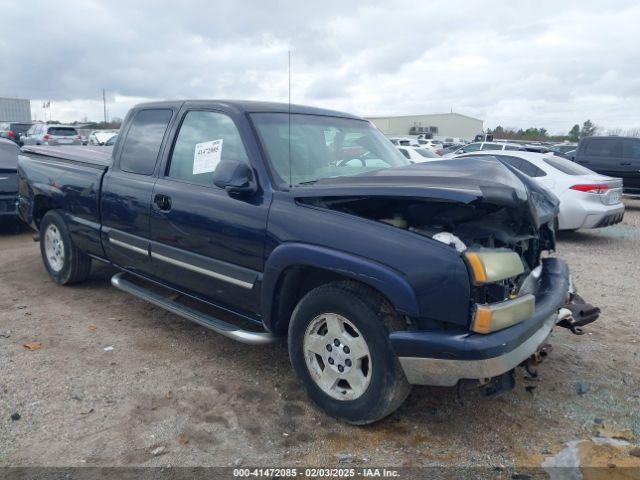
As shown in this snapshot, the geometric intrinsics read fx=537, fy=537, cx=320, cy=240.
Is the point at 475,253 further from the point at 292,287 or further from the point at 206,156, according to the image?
the point at 206,156

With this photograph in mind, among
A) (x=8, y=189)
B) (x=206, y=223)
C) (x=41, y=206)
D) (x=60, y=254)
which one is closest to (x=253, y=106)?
(x=206, y=223)

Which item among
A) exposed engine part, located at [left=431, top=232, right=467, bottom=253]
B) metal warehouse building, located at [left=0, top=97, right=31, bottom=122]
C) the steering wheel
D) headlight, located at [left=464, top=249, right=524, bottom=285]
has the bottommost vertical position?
headlight, located at [left=464, top=249, right=524, bottom=285]

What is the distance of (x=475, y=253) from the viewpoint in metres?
2.69

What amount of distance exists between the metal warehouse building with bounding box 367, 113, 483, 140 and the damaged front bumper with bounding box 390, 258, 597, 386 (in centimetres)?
6386

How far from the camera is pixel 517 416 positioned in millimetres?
3336

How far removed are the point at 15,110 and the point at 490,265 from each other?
2026 inches

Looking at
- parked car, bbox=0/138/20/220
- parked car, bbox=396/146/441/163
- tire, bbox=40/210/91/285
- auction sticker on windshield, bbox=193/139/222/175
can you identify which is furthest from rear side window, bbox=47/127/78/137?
auction sticker on windshield, bbox=193/139/222/175

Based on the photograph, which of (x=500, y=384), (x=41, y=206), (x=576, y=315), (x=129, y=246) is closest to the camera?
(x=500, y=384)

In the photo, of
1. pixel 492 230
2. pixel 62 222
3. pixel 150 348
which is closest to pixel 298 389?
pixel 150 348

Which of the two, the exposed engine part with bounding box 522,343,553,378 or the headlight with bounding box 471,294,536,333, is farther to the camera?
the exposed engine part with bounding box 522,343,553,378

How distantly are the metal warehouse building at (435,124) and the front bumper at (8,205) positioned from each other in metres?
59.7

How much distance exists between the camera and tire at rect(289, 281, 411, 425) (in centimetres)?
290

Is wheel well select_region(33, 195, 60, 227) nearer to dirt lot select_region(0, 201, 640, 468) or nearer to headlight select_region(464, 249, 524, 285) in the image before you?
dirt lot select_region(0, 201, 640, 468)

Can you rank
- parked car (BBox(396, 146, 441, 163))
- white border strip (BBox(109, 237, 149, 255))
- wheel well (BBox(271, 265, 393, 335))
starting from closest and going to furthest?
wheel well (BBox(271, 265, 393, 335)) → white border strip (BBox(109, 237, 149, 255)) → parked car (BBox(396, 146, 441, 163))
